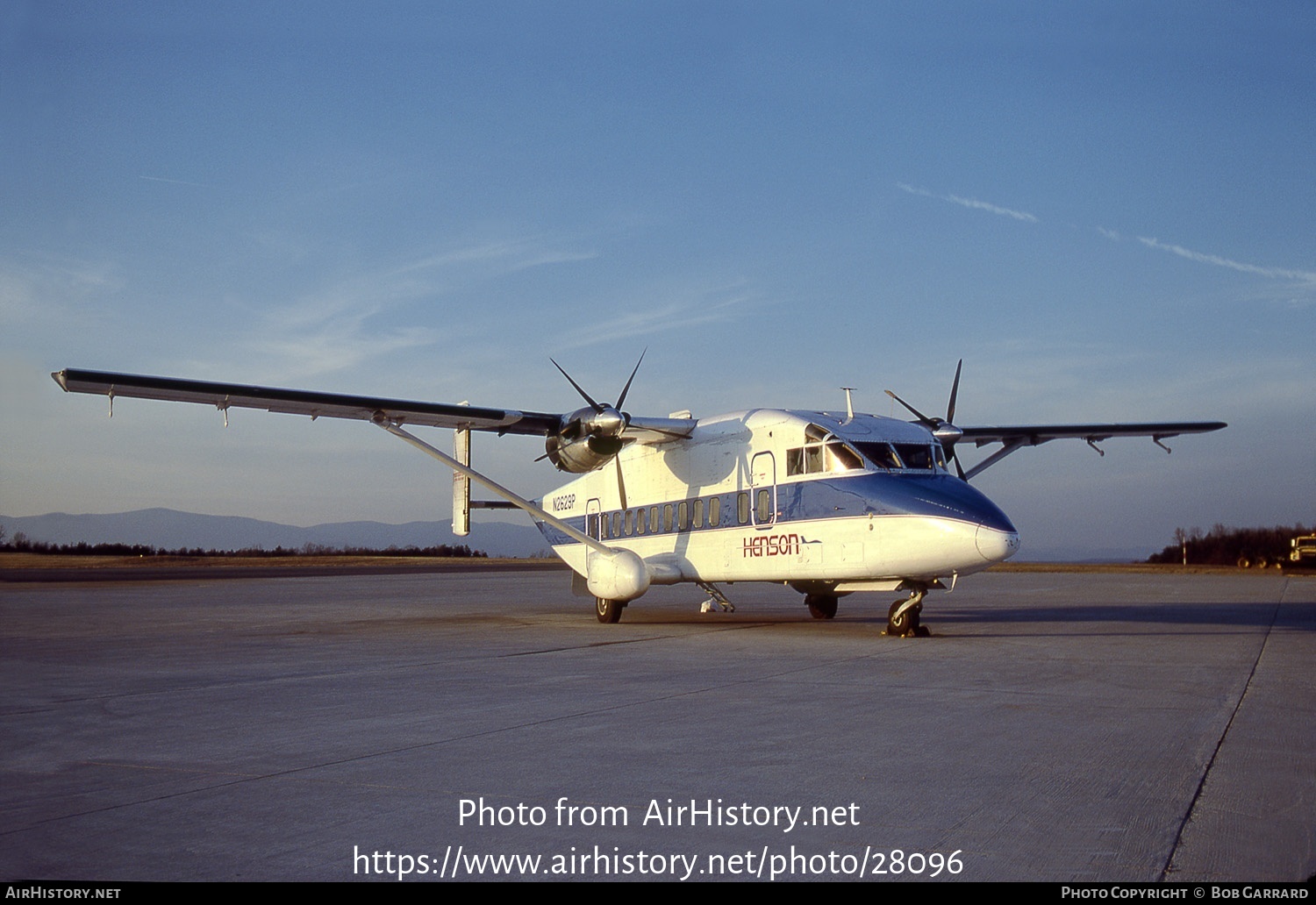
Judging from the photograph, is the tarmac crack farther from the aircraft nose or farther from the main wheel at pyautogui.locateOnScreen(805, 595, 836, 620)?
the main wheel at pyautogui.locateOnScreen(805, 595, 836, 620)

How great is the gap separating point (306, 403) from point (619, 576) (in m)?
5.86

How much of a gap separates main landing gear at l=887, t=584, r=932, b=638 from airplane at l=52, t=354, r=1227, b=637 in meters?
0.03

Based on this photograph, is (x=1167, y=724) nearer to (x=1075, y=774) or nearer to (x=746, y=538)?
(x=1075, y=774)

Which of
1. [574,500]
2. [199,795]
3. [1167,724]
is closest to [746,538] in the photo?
[574,500]

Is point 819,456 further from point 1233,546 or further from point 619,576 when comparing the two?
point 1233,546

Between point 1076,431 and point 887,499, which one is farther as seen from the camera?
point 1076,431

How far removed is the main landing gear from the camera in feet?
45.8

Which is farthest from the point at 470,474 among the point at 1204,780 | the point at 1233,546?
the point at 1233,546

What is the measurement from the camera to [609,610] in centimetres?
1762

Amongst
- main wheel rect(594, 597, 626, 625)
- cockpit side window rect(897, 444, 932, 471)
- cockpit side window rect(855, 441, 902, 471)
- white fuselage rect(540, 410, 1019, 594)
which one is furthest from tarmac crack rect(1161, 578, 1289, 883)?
main wheel rect(594, 597, 626, 625)

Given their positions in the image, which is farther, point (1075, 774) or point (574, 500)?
point (574, 500)

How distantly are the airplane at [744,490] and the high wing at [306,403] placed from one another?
3 centimetres

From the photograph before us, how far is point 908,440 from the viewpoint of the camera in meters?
14.9

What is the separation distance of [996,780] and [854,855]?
165 centimetres
